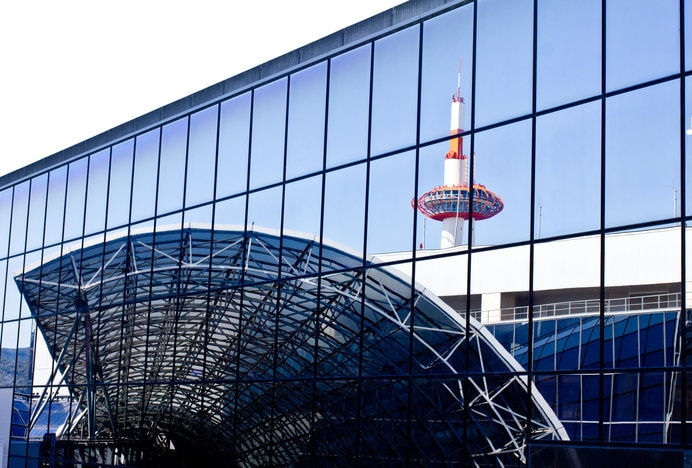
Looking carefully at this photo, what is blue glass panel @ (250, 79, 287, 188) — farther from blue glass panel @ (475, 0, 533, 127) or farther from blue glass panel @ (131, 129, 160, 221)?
blue glass panel @ (475, 0, 533, 127)

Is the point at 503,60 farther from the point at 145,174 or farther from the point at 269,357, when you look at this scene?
the point at 145,174

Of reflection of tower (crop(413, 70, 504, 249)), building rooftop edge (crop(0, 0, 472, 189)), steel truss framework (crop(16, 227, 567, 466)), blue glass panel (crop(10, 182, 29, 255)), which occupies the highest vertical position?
building rooftop edge (crop(0, 0, 472, 189))

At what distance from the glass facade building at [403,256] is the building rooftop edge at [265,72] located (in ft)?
0.24

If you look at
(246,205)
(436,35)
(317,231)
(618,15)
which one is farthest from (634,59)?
(246,205)

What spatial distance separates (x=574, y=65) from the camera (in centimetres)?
1672

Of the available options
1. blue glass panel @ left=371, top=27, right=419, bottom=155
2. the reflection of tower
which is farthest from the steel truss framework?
blue glass panel @ left=371, top=27, right=419, bottom=155

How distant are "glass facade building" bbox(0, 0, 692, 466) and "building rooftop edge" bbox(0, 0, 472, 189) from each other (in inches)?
2.9

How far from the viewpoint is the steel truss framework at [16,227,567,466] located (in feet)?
57.6

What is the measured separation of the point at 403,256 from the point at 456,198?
3.17 metres

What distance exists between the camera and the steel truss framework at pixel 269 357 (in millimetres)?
17562

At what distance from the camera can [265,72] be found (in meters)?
24.0

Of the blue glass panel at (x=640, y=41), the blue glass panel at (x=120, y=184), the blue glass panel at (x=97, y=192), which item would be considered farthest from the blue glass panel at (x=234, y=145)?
the blue glass panel at (x=640, y=41)

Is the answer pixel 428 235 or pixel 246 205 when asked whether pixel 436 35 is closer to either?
pixel 428 235

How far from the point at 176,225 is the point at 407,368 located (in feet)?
33.7
